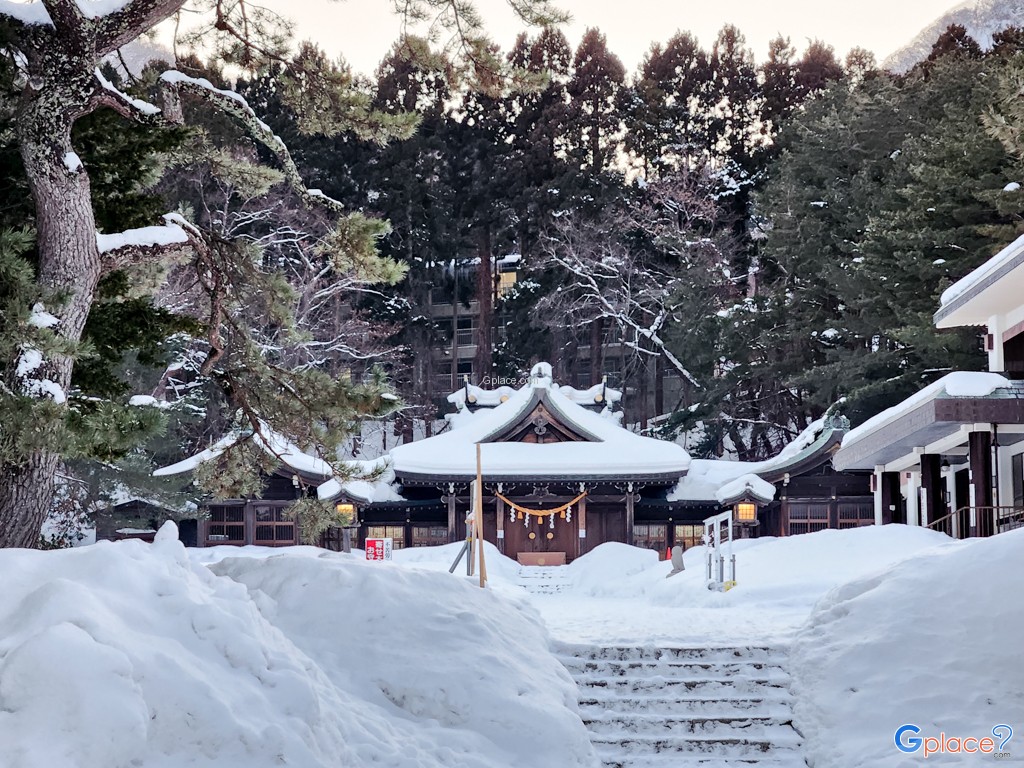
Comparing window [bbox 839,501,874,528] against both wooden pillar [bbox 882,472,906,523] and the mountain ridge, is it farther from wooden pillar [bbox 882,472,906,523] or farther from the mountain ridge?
the mountain ridge

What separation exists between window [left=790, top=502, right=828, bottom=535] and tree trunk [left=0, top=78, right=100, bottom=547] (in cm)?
2242

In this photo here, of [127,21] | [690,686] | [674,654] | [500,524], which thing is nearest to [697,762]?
[690,686]

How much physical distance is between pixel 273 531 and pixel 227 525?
3.95 feet

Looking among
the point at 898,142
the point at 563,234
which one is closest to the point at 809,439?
the point at 898,142

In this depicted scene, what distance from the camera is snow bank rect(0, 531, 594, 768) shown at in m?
6.30

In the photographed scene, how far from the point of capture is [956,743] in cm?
810

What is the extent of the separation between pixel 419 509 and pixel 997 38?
26.4 m

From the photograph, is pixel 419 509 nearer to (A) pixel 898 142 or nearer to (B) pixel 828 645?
(A) pixel 898 142

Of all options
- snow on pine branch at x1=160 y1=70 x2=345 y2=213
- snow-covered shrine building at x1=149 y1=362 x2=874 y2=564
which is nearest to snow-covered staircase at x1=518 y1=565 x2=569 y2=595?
snow-covered shrine building at x1=149 y1=362 x2=874 y2=564

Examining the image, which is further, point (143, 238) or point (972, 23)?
point (972, 23)

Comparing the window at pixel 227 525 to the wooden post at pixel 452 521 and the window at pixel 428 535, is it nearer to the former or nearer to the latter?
the window at pixel 428 535

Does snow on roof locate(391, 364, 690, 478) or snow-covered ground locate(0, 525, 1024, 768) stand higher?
snow on roof locate(391, 364, 690, 478)

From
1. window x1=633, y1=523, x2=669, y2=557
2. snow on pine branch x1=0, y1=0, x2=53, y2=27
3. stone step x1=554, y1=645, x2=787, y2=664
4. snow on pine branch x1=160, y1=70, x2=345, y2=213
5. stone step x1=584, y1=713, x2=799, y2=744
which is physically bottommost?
stone step x1=584, y1=713, x2=799, y2=744

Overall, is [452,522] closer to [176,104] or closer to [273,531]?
[273,531]
